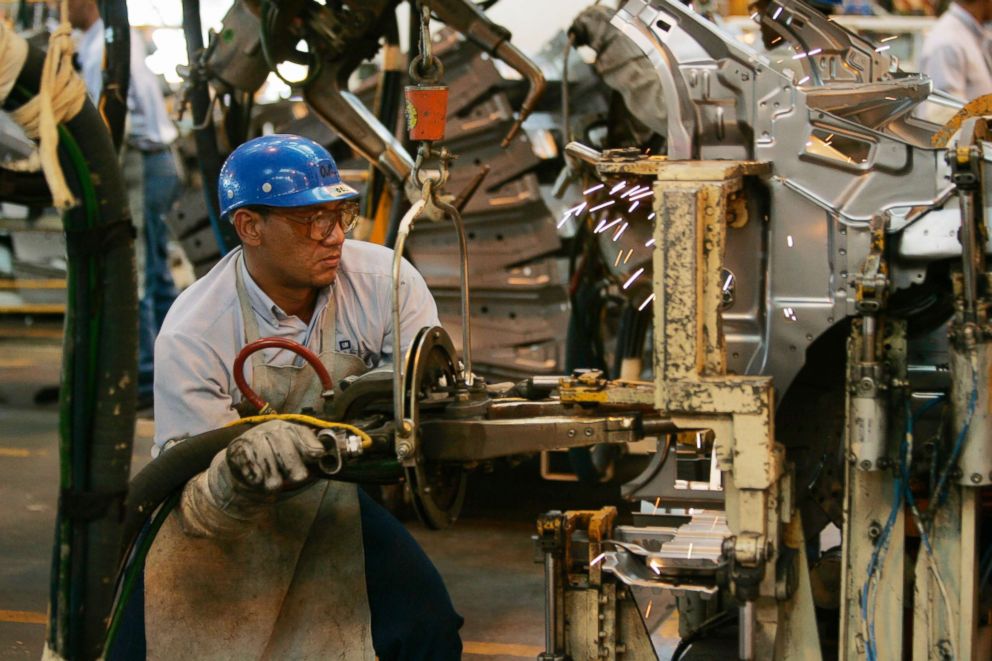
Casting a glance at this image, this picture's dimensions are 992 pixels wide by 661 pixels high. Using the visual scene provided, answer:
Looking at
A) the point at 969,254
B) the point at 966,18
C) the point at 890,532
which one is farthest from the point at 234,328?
the point at 966,18

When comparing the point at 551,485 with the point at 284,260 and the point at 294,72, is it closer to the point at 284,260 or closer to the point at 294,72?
the point at 294,72

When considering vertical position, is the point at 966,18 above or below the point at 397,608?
above

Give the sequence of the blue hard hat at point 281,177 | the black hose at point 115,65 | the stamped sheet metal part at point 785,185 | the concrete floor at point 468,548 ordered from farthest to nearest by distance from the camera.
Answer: the black hose at point 115,65, the concrete floor at point 468,548, the blue hard hat at point 281,177, the stamped sheet metal part at point 785,185

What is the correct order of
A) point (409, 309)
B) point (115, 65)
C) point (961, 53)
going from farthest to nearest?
point (961, 53), point (115, 65), point (409, 309)

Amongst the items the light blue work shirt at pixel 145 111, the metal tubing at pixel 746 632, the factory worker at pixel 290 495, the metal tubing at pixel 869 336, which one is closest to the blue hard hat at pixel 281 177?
the factory worker at pixel 290 495

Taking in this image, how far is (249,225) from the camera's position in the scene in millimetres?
4250

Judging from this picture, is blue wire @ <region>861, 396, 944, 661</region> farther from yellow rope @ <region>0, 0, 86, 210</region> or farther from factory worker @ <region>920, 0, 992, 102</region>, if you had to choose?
factory worker @ <region>920, 0, 992, 102</region>

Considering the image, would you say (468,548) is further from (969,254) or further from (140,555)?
Result: (969,254)

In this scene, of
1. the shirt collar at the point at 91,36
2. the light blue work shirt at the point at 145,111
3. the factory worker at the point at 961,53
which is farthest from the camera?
the light blue work shirt at the point at 145,111

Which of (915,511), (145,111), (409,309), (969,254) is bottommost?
(915,511)

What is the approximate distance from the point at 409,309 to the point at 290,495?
637mm

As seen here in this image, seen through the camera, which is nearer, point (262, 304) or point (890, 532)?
point (890, 532)

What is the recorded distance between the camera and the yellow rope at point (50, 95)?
2393mm

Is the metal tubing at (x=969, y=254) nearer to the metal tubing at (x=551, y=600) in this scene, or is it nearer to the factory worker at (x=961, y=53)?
the metal tubing at (x=551, y=600)
